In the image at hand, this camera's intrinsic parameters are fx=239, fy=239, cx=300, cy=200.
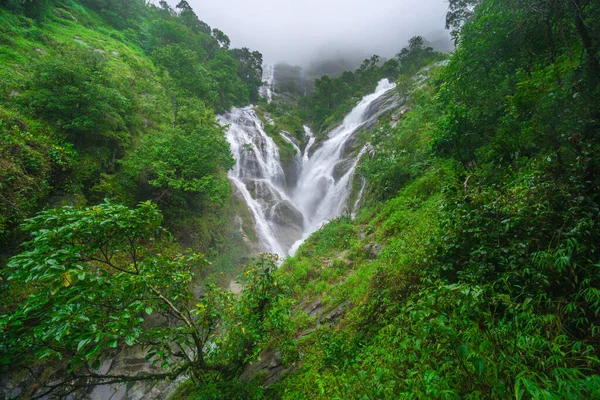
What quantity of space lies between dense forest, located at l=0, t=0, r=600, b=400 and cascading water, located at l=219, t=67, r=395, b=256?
7.46 meters

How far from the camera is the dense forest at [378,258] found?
183 centimetres

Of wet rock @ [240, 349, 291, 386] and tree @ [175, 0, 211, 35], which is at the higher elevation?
tree @ [175, 0, 211, 35]

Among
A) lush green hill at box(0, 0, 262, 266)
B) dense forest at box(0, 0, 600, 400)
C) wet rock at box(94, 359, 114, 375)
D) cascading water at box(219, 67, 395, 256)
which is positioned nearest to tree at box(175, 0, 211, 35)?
cascading water at box(219, 67, 395, 256)

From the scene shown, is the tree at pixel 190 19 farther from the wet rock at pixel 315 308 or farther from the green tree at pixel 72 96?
the wet rock at pixel 315 308

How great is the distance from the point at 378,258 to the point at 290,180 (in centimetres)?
1898

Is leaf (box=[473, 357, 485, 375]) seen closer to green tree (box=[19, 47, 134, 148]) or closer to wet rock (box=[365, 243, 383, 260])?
wet rock (box=[365, 243, 383, 260])

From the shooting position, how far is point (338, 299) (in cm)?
496

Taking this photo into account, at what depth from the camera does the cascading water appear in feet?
55.5

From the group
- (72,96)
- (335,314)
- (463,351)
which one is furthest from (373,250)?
(72,96)

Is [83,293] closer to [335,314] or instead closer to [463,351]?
[463,351]

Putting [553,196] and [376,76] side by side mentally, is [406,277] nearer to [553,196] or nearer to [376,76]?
[553,196]

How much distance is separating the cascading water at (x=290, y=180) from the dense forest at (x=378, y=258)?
7463 millimetres

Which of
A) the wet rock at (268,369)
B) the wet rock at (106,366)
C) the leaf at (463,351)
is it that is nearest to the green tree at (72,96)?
the wet rock at (106,366)

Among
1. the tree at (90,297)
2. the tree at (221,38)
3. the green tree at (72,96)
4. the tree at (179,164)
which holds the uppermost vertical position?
the tree at (221,38)
